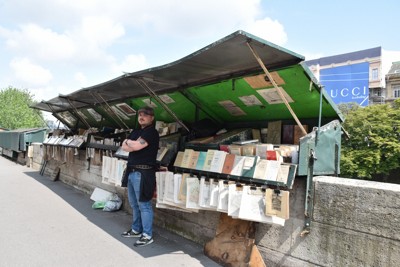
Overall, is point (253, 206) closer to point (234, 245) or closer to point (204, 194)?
point (204, 194)

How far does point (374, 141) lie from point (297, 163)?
62.1 feet

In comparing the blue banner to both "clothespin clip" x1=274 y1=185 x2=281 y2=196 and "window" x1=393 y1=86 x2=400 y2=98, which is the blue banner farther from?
"clothespin clip" x1=274 y1=185 x2=281 y2=196

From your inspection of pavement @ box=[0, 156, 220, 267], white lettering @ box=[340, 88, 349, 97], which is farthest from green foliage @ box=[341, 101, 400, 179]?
white lettering @ box=[340, 88, 349, 97]

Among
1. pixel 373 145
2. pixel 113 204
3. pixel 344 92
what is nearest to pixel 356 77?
pixel 344 92

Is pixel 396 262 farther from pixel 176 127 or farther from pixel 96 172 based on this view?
pixel 96 172

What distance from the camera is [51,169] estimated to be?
1116 centimetres

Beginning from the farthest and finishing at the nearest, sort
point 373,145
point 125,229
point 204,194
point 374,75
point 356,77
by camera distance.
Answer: point 374,75
point 356,77
point 373,145
point 125,229
point 204,194

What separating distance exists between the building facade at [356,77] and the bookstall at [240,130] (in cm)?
4641

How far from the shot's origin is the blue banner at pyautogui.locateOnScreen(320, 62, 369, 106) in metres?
46.8

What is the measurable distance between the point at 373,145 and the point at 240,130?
18079mm

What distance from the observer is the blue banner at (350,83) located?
153 feet

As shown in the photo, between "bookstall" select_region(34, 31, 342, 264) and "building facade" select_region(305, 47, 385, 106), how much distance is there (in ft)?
152

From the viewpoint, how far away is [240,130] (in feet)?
14.8

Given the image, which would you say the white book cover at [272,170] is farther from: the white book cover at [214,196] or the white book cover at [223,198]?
the white book cover at [214,196]
